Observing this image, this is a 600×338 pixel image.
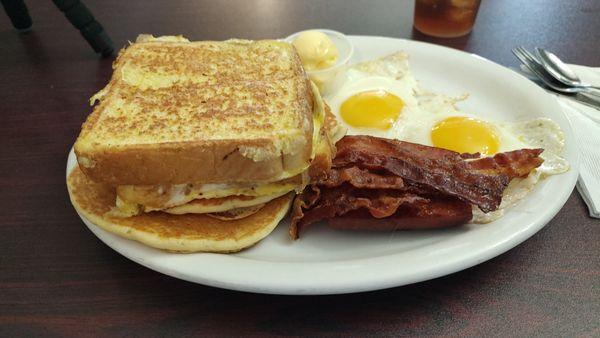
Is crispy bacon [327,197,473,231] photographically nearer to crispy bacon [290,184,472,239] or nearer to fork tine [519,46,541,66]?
crispy bacon [290,184,472,239]

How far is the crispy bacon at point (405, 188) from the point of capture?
1454 millimetres

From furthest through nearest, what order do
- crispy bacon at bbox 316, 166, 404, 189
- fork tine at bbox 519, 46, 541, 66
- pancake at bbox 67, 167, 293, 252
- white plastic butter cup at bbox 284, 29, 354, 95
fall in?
fork tine at bbox 519, 46, 541, 66
white plastic butter cup at bbox 284, 29, 354, 95
crispy bacon at bbox 316, 166, 404, 189
pancake at bbox 67, 167, 293, 252

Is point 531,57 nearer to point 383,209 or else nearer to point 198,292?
point 383,209

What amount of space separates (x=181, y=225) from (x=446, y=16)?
2006 mm

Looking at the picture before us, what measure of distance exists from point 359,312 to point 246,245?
40 cm

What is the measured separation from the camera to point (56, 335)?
4.28 ft

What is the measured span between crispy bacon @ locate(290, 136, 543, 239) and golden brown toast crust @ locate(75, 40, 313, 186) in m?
0.15

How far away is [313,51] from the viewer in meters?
2.13

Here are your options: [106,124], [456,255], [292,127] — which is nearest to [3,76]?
[106,124]

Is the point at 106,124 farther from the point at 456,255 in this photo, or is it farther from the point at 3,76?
the point at 3,76

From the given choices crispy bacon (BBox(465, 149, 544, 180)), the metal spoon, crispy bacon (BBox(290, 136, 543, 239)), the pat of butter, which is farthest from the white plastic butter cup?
the metal spoon

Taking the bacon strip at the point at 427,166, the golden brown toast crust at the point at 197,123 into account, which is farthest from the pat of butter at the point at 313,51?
the bacon strip at the point at 427,166

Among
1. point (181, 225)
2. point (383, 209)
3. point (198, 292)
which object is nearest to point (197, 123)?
point (181, 225)

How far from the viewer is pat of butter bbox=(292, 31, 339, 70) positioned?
2.13 metres
